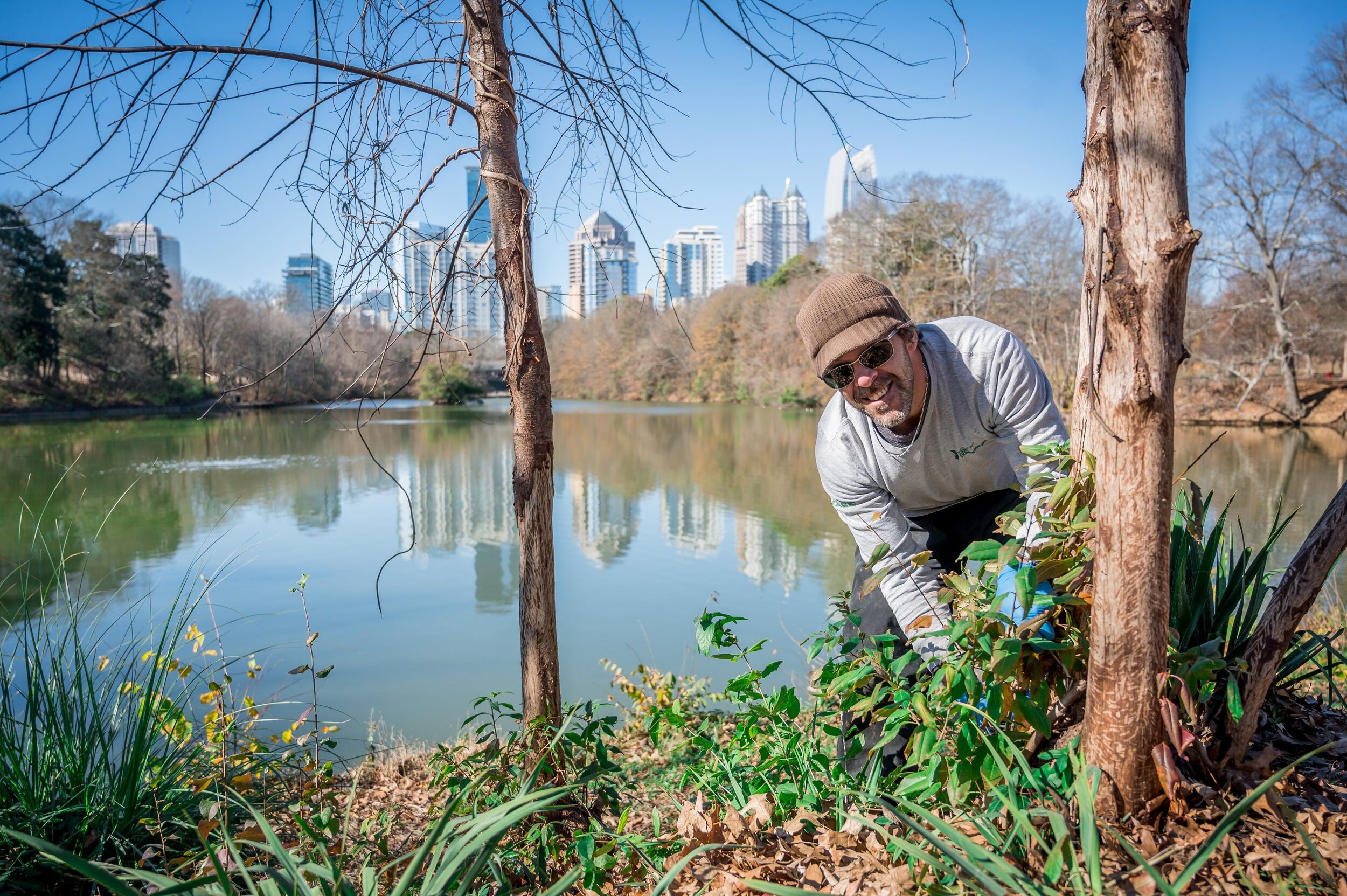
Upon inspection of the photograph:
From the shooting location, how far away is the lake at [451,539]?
566 centimetres

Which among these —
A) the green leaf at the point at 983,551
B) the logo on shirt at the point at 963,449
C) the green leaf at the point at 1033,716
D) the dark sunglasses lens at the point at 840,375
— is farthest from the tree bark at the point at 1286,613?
the dark sunglasses lens at the point at 840,375

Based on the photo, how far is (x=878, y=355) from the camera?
6.80ft

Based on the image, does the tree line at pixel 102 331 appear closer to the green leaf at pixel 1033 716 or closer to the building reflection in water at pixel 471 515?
the building reflection in water at pixel 471 515

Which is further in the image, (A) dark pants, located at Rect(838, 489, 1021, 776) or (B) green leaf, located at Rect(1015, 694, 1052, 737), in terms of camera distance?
(A) dark pants, located at Rect(838, 489, 1021, 776)

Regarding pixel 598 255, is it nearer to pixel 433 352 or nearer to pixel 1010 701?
pixel 433 352

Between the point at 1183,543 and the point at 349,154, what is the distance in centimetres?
257

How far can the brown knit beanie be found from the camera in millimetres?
2047

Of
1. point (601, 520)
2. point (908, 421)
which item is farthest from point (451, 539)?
point (908, 421)

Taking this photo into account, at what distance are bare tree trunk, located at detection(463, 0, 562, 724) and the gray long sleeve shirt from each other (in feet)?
2.61

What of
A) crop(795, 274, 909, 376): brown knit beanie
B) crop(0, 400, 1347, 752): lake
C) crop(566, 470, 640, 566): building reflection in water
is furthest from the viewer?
crop(566, 470, 640, 566): building reflection in water

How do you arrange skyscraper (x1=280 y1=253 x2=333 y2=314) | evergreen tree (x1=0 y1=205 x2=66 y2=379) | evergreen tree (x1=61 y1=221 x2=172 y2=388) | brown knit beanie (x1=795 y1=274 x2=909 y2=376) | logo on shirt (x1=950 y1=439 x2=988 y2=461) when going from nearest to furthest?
1. brown knit beanie (x1=795 y1=274 x2=909 y2=376)
2. logo on shirt (x1=950 y1=439 x2=988 y2=461)
3. skyscraper (x1=280 y1=253 x2=333 y2=314)
4. evergreen tree (x1=0 y1=205 x2=66 y2=379)
5. evergreen tree (x1=61 y1=221 x2=172 y2=388)

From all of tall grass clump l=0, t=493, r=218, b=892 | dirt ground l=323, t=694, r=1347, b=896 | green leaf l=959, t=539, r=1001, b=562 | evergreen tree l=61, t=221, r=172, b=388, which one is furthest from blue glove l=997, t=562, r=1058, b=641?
evergreen tree l=61, t=221, r=172, b=388

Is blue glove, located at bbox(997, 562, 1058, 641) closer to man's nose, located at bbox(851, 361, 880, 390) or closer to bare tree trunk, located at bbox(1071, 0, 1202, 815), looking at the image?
bare tree trunk, located at bbox(1071, 0, 1202, 815)

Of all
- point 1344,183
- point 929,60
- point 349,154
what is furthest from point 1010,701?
point 1344,183
